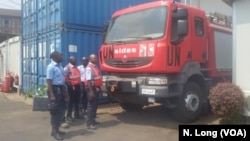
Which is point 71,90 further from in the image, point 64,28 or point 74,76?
point 64,28

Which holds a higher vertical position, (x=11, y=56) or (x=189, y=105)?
(x=11, y=56)

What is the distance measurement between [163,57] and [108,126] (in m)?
2.11

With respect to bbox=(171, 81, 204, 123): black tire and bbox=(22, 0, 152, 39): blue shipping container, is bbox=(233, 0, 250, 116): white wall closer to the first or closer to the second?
bbox=(171, 81, 204, 123): black tire

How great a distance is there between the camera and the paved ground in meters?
6.41

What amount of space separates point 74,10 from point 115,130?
4282mm

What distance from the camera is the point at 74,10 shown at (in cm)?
950

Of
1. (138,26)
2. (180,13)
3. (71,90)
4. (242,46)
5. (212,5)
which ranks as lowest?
(71,90)

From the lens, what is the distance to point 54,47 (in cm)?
963

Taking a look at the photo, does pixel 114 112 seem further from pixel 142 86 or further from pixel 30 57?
pixel 30 57

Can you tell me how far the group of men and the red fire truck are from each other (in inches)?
22.3

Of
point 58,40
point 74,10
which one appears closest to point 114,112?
point 58,40

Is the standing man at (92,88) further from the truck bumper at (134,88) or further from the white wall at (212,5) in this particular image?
the white wall at (212,5)

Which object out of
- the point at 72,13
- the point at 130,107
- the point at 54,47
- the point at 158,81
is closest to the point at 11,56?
the point at 54,47

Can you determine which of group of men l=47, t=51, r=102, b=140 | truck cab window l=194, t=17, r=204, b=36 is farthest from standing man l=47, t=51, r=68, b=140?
truck cab window l=194, t=17, r=204, b=36
